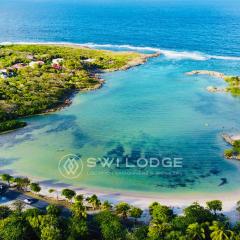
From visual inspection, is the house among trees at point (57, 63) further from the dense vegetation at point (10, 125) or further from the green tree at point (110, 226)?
the green tree at point (110, 226)

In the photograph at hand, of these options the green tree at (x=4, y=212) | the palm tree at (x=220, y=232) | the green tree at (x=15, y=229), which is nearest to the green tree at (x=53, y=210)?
the green tree at (x=15, y=229)

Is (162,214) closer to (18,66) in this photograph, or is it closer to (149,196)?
(149,196)

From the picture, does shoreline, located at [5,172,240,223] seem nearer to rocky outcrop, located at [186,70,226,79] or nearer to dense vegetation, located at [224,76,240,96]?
dense vegetation, located at [224,76,240,96]

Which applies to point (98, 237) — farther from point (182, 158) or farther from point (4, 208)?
point (182, 158)

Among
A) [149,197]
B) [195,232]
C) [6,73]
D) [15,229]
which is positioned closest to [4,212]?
[15,229]

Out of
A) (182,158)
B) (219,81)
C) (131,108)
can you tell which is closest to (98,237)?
(182,158)
